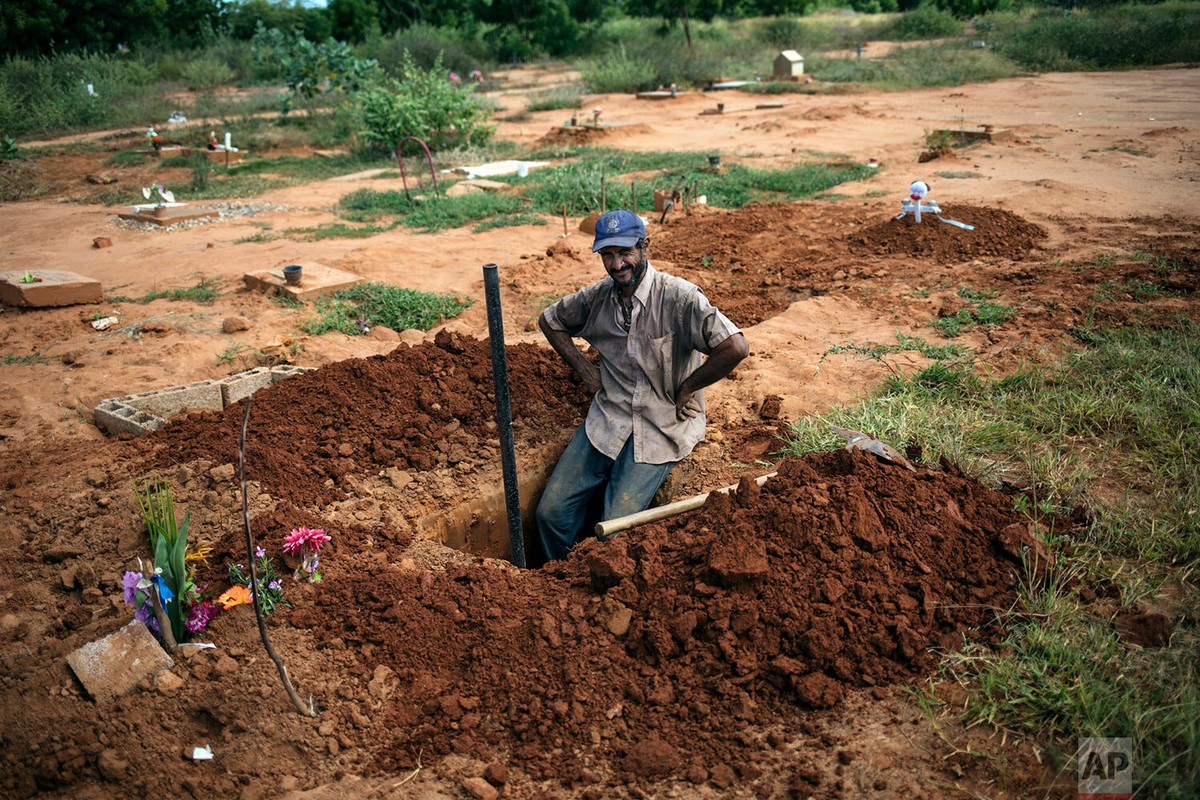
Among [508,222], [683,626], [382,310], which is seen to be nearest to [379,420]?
[683,626]

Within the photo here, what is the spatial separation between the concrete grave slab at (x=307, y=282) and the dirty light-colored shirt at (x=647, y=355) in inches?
133

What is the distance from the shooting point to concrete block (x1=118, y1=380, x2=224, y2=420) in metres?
4.77

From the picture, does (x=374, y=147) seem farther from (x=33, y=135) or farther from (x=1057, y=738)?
(x=1057, y=738)

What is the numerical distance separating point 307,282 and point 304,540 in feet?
14.1

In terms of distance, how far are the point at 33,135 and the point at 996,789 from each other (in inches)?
853

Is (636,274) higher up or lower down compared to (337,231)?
higher up

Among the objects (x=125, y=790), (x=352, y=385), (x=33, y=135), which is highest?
(x=33, y=135)

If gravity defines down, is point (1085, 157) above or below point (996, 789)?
above

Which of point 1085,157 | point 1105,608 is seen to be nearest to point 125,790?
point 1105,608

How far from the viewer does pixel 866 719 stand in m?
2.42

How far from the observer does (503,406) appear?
353 centimetres

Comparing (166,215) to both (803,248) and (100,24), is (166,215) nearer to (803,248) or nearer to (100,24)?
(803,248)

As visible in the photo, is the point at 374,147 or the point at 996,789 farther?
the point at 374,147

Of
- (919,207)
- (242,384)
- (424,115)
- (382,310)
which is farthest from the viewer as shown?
(424,115)
